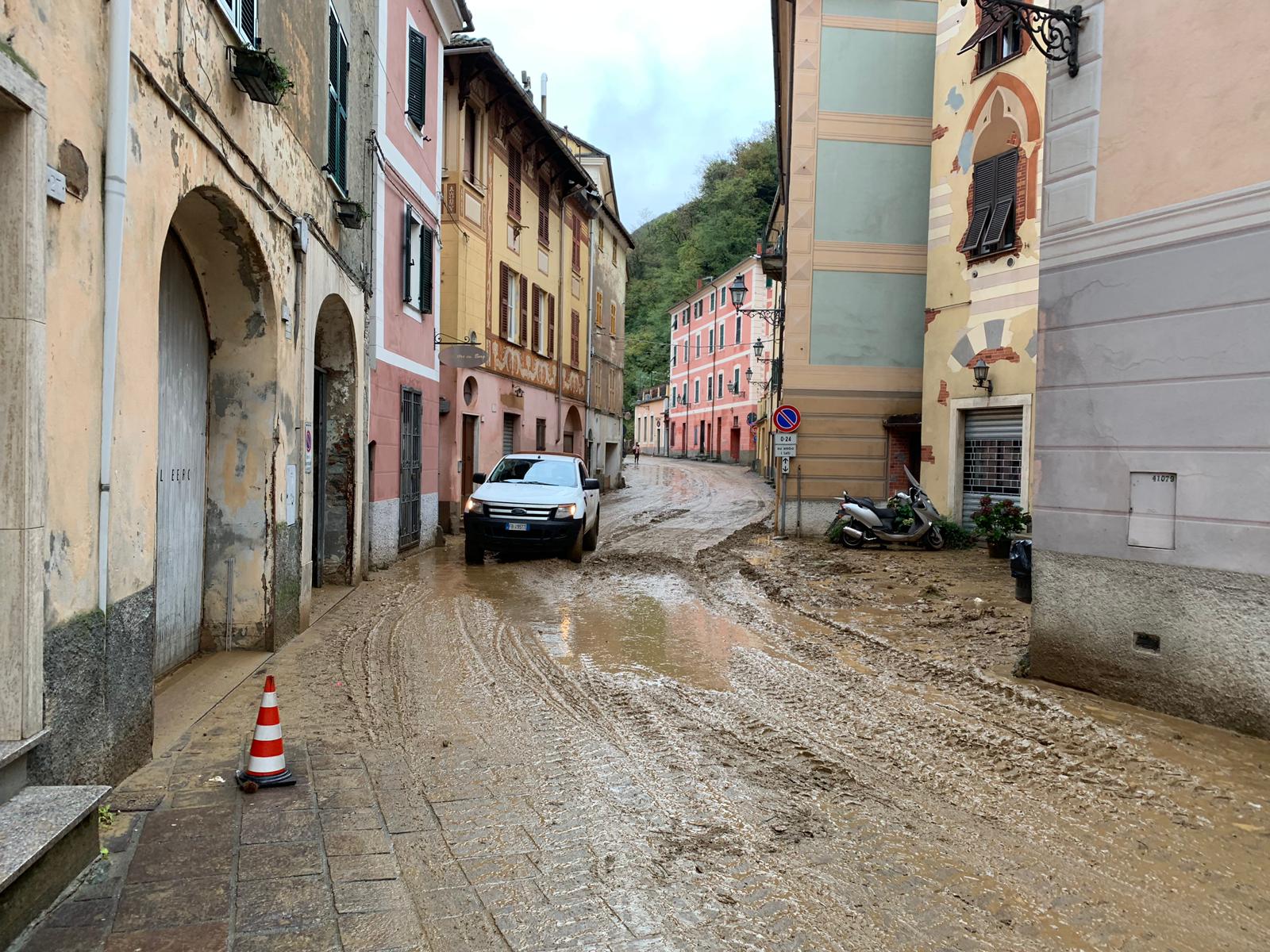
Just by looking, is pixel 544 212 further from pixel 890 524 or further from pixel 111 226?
pixel 111 226

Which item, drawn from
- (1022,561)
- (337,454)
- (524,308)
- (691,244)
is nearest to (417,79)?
(337,454)

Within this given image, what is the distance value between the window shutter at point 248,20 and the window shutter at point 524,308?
14676 millimetres

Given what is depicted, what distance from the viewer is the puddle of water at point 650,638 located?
22.9ft

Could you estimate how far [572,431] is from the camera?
90.1ft

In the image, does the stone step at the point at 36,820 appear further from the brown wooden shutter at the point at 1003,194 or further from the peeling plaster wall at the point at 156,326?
the brown wooden shutter at the point at 1003,194

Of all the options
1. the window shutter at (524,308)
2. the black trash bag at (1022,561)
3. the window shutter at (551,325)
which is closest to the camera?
the black trash bag at (1022,561)

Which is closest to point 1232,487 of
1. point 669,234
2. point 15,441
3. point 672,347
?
point 15,441

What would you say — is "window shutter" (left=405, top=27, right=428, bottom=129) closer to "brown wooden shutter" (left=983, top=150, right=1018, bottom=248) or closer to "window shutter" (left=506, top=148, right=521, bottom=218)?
"window shutter" (left=506, top=148, right=521, bottom=218)

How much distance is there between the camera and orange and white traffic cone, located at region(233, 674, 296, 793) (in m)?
4.25

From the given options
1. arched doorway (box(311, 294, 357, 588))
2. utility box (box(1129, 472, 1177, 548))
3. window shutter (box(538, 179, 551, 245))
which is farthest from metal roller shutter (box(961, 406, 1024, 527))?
window shutter (box(538, 179, 551, 245))

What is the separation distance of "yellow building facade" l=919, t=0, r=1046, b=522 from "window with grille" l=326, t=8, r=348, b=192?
1014cm

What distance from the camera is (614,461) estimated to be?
33531mm

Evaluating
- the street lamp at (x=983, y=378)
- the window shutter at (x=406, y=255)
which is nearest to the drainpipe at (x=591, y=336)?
the window shutter at (x=406, y=255)

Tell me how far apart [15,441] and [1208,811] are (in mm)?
5445
